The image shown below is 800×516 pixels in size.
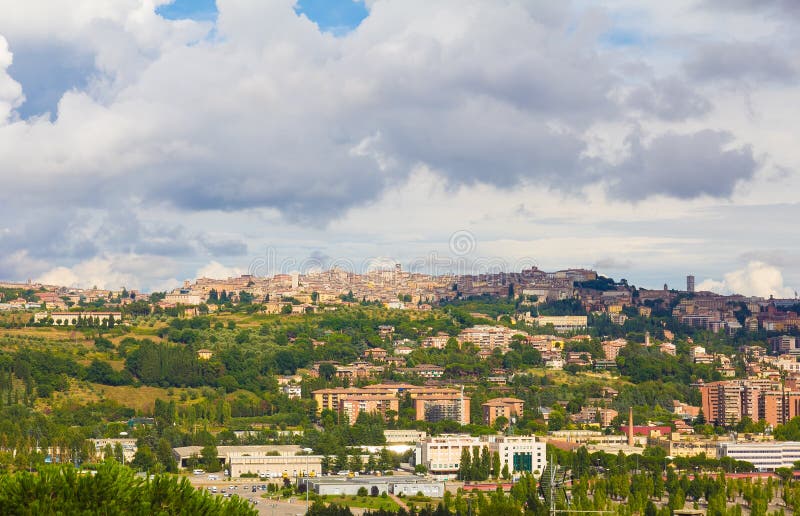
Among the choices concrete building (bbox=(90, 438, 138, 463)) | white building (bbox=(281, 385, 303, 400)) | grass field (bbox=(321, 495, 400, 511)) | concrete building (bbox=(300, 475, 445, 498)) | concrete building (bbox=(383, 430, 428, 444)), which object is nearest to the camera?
grass field (bbox=(321, 495, 400, 511))

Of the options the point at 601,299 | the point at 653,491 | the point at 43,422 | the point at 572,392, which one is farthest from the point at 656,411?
the point at 601,299

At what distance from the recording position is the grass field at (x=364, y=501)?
50.0m

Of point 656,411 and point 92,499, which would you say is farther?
point 656,411

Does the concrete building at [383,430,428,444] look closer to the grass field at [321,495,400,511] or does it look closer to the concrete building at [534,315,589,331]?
the grass field at [321,495,400,511]

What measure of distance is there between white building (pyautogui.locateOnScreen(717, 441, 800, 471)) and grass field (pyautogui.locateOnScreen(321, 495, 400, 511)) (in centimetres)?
2170

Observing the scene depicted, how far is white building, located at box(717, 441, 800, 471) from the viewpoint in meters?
65.6

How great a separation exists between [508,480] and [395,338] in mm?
44840

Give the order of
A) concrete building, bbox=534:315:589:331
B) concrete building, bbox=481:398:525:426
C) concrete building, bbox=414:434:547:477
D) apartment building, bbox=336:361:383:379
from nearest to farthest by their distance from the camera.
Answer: concrete building, bbox=414:434:547:477, concrete building, bbox=481:398:525:426, apartment building, bbox=336:361:383:379, concrete building, bbox=534:315:589:331

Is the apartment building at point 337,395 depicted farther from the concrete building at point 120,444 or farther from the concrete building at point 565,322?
the concrete building at point 565,322

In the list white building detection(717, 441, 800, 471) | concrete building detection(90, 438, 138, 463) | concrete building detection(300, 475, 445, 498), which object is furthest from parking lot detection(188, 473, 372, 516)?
white building detection(717, 441, 800, 471)

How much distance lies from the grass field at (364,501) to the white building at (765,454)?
2170 cm

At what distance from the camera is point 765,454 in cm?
6600

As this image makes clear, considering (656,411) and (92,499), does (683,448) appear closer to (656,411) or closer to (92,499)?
(656,411)

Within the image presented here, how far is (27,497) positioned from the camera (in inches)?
790
